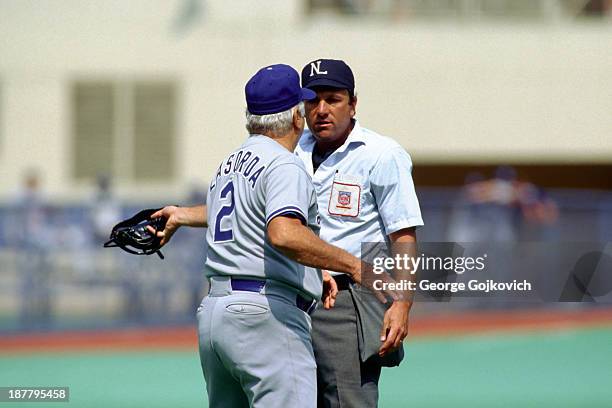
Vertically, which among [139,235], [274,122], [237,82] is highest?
[274,122]

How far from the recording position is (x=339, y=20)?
915 inches

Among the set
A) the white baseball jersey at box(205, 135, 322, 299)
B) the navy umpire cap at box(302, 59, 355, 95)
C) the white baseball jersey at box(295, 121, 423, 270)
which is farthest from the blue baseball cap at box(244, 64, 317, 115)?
the white baseball jersey at box(295, 121, 423, 270)

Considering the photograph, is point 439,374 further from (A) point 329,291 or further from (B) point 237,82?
(B) point 237,82

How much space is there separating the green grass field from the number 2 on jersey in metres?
3.84

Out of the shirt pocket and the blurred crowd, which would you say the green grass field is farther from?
the shirt pocket

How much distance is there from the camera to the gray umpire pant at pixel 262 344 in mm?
4664

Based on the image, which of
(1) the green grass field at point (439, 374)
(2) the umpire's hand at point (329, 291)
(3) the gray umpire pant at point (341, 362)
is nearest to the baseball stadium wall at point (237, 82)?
(1) the green grass field at point (439, 374)

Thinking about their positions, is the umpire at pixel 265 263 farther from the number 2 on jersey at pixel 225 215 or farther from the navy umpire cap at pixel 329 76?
the navy umpire cap at pixel 329 76

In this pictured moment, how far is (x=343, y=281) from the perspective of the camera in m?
5.49

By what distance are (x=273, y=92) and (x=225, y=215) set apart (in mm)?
564

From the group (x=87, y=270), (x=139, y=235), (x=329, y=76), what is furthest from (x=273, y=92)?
(x=87, y=270)

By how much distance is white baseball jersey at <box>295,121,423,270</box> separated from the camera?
17.6 ft

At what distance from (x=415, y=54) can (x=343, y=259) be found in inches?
753

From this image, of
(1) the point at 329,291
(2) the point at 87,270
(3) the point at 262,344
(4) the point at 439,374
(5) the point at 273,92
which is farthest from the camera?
(2) the point at 87,270
